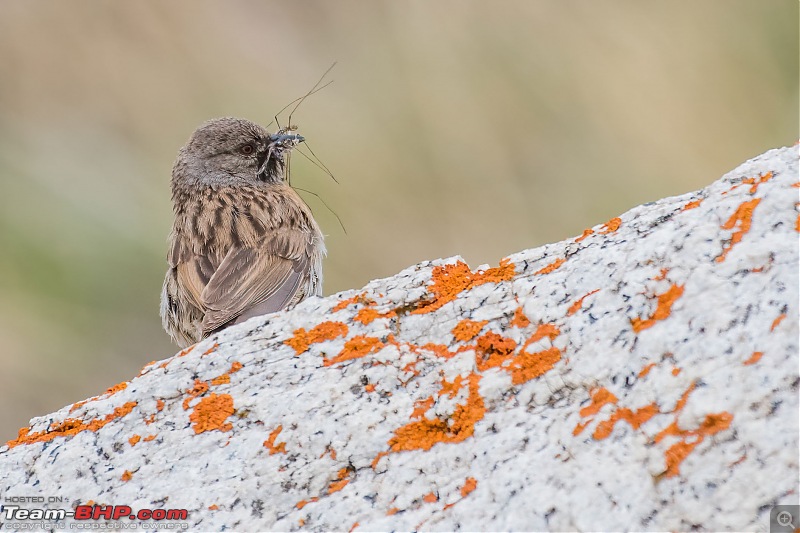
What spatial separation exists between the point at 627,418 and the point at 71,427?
2552 millimetres

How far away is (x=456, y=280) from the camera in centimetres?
459

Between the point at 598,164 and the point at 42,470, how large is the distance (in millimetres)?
10029

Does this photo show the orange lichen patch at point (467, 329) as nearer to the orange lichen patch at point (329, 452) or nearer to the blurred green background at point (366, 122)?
the orange lichen patch at point (329, 452)

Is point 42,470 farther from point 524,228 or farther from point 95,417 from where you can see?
point 524,228

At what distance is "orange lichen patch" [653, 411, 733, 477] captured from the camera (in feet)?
10.7

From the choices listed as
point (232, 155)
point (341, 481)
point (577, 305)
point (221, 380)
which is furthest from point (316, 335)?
point (232, 155)

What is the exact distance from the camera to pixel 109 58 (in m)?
14.2

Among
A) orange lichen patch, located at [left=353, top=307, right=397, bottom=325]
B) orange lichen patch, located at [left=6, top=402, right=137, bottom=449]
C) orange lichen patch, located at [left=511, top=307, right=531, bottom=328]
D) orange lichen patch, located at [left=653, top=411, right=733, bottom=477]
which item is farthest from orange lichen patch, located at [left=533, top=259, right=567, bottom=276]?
orange lichen patch, located at [left=6, top=402, right=137, bottom=449]

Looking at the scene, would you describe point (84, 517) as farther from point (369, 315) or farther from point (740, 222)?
point (740, 222)

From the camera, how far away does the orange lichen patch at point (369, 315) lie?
4445mm

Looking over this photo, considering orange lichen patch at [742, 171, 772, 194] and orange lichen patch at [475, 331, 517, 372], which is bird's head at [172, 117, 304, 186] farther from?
orange lichen patch at [742, 171, 772, 194]

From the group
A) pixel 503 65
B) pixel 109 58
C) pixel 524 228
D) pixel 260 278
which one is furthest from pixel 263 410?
pixel 109 58

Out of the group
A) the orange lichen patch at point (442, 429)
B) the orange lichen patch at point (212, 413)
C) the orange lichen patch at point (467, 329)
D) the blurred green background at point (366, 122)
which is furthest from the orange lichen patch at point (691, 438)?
the blurred green background at point (366, 122)

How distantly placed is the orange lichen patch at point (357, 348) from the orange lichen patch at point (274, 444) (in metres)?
0.40
